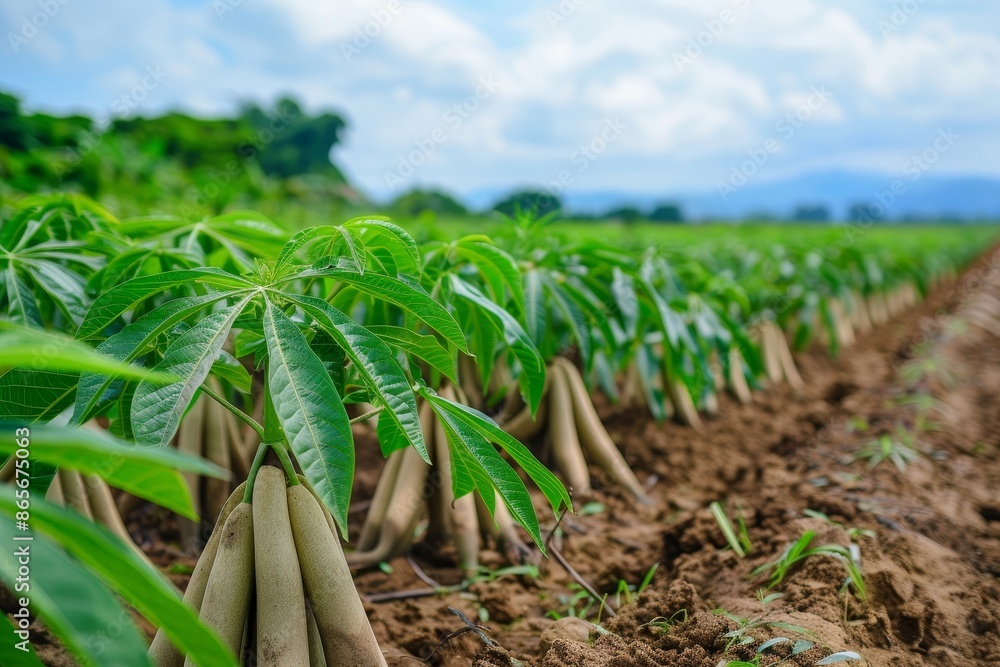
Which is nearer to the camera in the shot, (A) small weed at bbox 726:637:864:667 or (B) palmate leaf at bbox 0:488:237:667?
(B) palmate leaf at bbox 0:488:237:667

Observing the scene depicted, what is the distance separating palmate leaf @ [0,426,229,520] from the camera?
60cm

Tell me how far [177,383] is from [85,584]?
0.38 metres

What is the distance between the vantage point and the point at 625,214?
75.4ft

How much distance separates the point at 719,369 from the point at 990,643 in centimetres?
262

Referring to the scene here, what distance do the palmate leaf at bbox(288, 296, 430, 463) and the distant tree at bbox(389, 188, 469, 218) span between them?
45.0 ft

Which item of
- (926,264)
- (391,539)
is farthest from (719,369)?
(926,264)

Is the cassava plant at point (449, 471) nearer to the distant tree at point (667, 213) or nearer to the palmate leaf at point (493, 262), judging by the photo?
the palmate leaf at point (493, 262)

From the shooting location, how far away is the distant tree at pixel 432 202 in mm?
15346

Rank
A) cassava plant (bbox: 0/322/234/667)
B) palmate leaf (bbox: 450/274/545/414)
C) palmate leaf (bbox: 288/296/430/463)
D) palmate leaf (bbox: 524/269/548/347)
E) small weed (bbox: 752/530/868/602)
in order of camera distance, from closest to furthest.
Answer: cassava plant (bbox: 0/322/234/667), palmate leaf (bbox: 288/296/430/463), palmate leaf (bbox: 450/274/545/414), small weed (bbox: 752/530/868/602), palmate leaf (bbox: 524/269/548/347)

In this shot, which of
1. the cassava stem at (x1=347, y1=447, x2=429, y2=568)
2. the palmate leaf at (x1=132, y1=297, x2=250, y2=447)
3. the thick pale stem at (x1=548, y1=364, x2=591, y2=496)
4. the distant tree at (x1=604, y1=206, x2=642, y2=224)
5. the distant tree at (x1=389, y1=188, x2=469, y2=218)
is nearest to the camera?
the palmate leaf at (x1=132, y1=297, x2=250, y2=447)

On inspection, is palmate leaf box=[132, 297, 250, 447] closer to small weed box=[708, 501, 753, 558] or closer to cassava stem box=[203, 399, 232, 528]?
cassava stem box=[203, 399, 232, 528]

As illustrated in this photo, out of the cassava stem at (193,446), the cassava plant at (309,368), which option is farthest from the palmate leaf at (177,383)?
the cassava stem at (193,446)


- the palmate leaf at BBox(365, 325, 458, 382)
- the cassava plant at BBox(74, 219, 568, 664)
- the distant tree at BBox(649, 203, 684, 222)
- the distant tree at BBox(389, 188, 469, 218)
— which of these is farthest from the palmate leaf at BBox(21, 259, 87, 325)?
the distant tree at BBox(649, 203, 684, 222)

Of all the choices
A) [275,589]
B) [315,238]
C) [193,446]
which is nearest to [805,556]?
[275,589]
